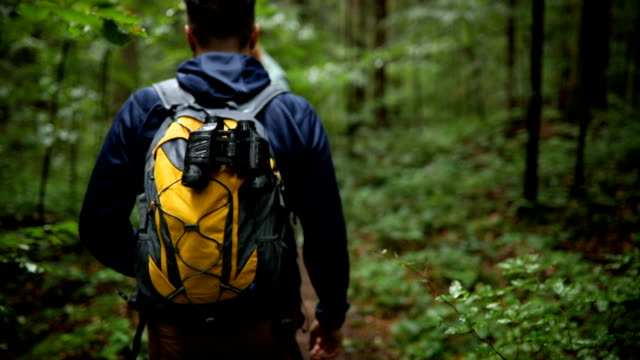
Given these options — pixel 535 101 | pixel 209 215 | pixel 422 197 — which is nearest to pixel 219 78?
pixel 209 215

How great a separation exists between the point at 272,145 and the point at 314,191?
0.92 ft

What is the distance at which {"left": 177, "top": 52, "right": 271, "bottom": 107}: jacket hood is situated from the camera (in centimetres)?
167

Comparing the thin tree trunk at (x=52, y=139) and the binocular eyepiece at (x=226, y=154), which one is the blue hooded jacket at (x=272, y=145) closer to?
the binocular eyepiece at (x=226, y=154)

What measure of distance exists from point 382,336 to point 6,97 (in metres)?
5.98

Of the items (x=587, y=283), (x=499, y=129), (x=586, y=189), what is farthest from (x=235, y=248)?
(x=499, y=129)

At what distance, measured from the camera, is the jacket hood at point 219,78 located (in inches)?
65.7

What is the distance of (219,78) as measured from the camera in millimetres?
1659

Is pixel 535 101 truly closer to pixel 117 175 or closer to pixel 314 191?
pixel 314 191

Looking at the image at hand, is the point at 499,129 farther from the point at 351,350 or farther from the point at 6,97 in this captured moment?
the point at 6,97

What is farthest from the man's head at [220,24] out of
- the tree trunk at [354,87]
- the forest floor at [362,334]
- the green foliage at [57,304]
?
the tree trunk at [354,87]

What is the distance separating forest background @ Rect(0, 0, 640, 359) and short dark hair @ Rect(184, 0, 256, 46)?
1.28 feet

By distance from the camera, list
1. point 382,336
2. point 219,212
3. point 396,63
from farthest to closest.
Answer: point 396,63 < point 382,336 < point 219,212

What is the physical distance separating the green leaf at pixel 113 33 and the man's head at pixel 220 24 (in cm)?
52

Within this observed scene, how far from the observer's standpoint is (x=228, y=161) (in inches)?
57.9
